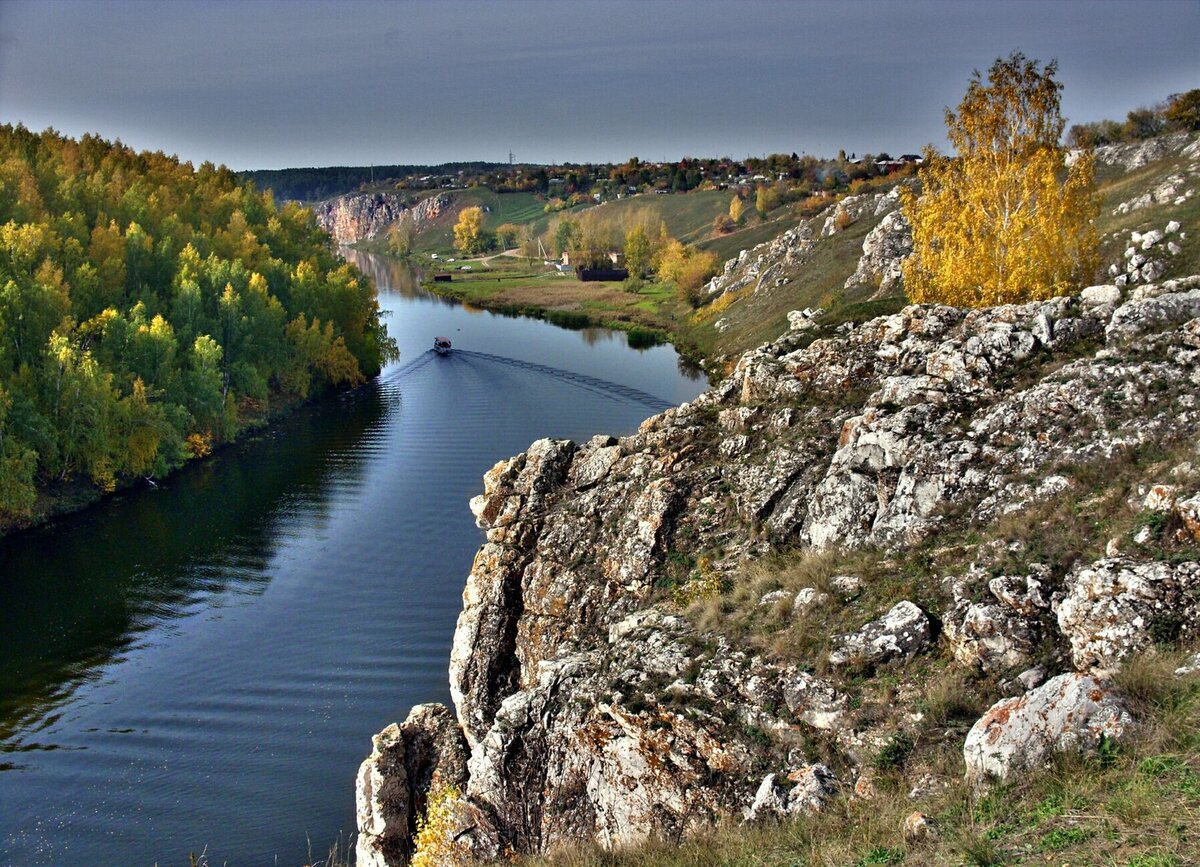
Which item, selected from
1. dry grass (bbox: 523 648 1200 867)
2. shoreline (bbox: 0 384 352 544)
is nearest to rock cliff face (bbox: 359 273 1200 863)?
dry grass (bbox: 523 648 1200 867)

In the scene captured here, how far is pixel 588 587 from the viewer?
23.8 metres

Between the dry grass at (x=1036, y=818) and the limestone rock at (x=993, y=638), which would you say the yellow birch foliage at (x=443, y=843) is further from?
the limestone rock at (x=993, y=638)

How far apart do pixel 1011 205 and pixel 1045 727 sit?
27.5 m

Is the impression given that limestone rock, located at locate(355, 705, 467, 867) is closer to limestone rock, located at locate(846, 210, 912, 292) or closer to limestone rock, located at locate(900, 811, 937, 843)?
limestone rock, located at locate(900, 811, 937, 843)

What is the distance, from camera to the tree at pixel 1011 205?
34.2 meters

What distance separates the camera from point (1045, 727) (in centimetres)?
1277

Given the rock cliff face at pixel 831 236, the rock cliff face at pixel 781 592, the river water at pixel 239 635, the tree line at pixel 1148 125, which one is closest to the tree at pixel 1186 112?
the tree line at pixel 1148 125

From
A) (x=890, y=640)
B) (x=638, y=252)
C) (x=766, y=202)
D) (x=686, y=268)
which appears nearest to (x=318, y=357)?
(x=686, y=268)

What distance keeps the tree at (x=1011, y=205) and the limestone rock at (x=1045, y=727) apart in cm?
2314

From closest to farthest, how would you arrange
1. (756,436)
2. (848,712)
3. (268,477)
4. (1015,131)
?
1. (848,712)
2. (756,436)
3. (1015,131)
4. (268,477)

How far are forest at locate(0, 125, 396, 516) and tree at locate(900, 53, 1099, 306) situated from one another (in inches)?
1804

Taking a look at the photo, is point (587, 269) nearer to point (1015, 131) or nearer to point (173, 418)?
point (173, 418)

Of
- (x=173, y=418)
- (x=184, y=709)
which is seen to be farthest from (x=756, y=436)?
(x=173, y=418)

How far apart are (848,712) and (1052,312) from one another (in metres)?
12.0
